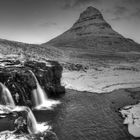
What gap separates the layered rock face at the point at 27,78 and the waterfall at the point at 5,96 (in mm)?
601

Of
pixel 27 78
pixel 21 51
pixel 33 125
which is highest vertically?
pixel 21 51

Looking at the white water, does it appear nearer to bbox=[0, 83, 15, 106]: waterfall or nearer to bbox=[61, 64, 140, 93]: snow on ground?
bbox=[0, 83, 15, 106]: waterfall

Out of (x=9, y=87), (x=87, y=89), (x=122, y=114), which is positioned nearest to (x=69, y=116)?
(x=122, y=114)

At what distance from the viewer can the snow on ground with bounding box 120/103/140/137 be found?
59.2 ft

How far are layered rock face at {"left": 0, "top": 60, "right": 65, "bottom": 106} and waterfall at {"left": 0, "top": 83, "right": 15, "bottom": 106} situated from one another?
60cm

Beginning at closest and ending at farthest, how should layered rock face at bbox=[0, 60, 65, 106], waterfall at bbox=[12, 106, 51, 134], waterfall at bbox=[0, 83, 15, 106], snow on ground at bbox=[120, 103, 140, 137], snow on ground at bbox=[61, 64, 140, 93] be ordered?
waterfall at bbox=[12, 106, 51, 134], snow on ground at bbox=[120, 103, 140, 137], waterfall at bbox=[0, 83, 15, 106], layered rock face at bbox=[0, 60, 65, 106], snow on ground at bbox=[61, 64, 140, 93]

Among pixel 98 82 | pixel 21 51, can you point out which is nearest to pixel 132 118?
pixel 98 82

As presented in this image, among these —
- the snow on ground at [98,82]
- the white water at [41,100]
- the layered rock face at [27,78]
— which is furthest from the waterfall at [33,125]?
the snow on ground at [98,82]

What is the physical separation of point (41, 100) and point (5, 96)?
6.89 meters

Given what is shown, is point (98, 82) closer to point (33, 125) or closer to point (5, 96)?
point (5, 96)

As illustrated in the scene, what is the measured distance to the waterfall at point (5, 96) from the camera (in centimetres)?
2170

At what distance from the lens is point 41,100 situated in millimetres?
27688

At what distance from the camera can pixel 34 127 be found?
1822 cm

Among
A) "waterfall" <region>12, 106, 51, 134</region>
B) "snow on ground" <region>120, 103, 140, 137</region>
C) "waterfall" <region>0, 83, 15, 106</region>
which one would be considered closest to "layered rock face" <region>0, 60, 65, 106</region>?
"waterfall" <region>0, 83, 15, 106</region>
